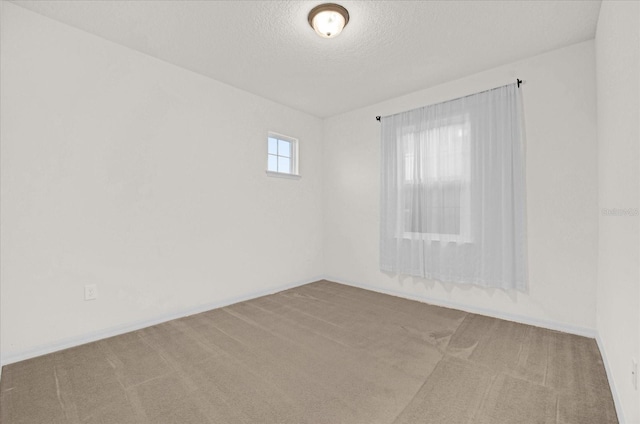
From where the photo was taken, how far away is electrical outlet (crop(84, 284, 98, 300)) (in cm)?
242

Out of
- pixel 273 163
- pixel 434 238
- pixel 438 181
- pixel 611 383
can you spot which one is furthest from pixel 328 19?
pixel 611 383

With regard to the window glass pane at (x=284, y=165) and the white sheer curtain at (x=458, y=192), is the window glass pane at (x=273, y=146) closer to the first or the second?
the window glass pane at (x=284, y=165)

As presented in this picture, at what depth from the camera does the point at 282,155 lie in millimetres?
4270

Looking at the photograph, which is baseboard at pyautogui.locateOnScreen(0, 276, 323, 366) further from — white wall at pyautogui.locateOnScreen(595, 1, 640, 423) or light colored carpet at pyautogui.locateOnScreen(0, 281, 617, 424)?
white wall at pyautogui.locateOnScreen(595, 1, 640, 423)

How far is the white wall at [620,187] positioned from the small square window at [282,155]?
3.32m

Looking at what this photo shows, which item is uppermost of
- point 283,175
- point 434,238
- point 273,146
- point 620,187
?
point 273,146

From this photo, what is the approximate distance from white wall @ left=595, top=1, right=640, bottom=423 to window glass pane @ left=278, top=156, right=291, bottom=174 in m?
3.45

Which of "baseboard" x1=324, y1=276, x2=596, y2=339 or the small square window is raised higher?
the small square window

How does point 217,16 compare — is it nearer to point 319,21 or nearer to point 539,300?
point 319,21

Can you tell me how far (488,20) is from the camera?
230 cm

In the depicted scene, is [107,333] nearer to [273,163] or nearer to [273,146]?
[273,163]

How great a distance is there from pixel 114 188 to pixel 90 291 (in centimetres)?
92

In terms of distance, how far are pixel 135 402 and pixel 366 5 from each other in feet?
10.1

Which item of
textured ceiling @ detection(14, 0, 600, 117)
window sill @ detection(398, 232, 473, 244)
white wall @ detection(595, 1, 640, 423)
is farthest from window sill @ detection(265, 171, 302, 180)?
white wall @ detection(595, 1, 640, 423)
